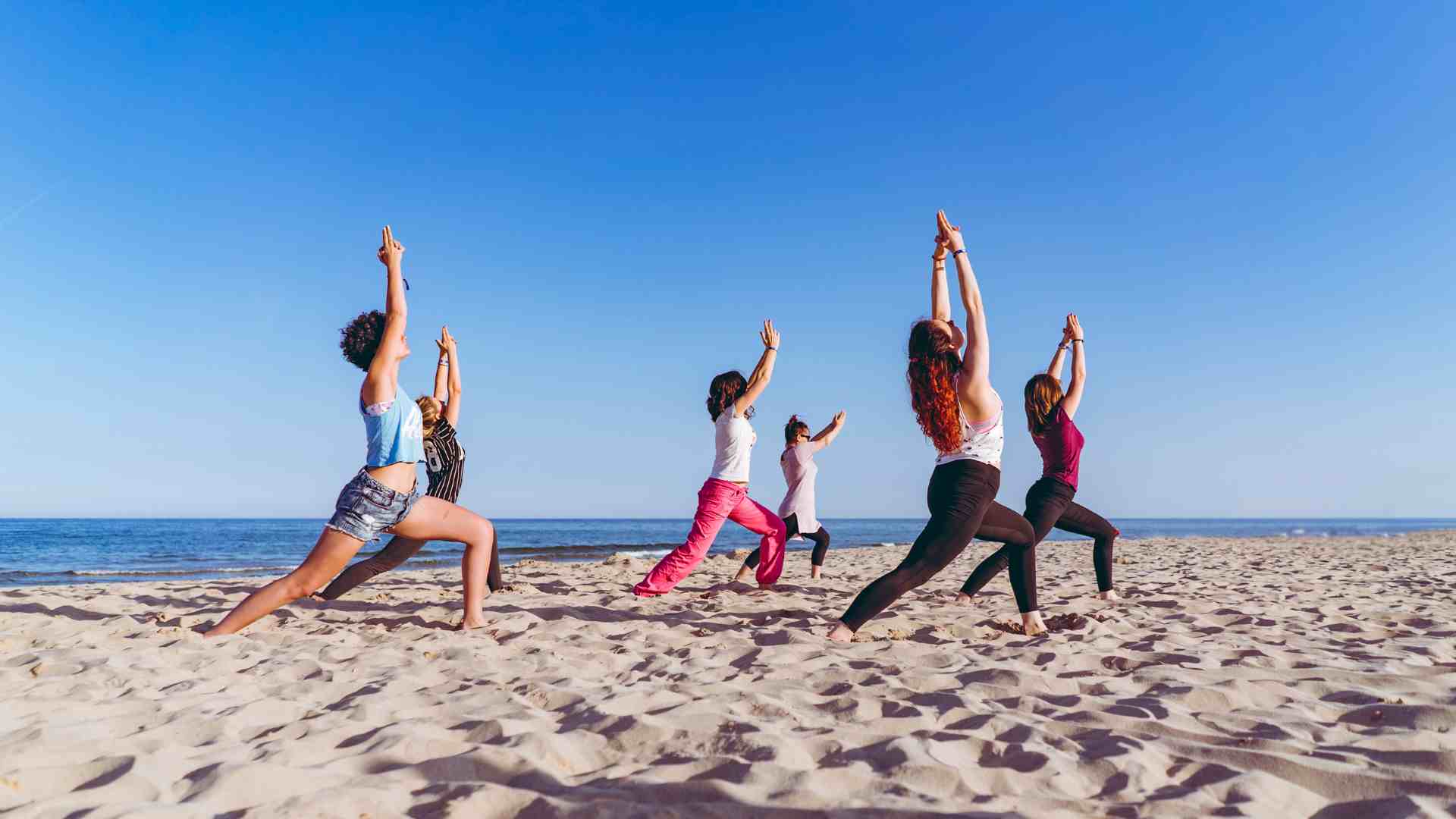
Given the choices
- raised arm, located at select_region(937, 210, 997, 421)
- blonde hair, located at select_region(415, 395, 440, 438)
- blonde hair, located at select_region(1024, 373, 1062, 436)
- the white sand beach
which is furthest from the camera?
blonde hair, located at select_region(415, 395, 440, 438)

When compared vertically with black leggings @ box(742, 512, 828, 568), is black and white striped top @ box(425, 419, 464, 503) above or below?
above

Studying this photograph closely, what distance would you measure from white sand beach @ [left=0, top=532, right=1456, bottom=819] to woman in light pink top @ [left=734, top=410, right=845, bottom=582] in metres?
2.35

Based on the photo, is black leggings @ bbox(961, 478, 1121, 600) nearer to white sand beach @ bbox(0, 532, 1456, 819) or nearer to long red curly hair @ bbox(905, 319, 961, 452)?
white sand beach @ bbox(0, 532, 1456, 819)

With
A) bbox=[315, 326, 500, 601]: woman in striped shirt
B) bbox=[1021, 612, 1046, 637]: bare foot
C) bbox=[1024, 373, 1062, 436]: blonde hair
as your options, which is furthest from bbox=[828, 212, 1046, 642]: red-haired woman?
bbox=[315, 326, 500, 601]: woman in striped shirt

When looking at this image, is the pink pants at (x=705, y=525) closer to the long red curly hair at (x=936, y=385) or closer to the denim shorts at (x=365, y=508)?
the long red curly hair at (x=936, y=385)

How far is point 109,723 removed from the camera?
3010 millimetres

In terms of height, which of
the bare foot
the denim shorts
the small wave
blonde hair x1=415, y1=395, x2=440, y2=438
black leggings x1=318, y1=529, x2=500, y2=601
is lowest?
the small wave

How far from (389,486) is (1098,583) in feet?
17.5

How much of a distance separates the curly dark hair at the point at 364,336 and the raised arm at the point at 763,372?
2.45 meters

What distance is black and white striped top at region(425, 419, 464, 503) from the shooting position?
6.23 m

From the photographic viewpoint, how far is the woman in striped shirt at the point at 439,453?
589cm

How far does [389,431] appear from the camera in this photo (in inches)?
179

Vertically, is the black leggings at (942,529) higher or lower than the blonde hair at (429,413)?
lower

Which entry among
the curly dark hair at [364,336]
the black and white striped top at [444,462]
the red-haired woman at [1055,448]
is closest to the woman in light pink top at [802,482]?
the red-haired woman at [1055,448]
